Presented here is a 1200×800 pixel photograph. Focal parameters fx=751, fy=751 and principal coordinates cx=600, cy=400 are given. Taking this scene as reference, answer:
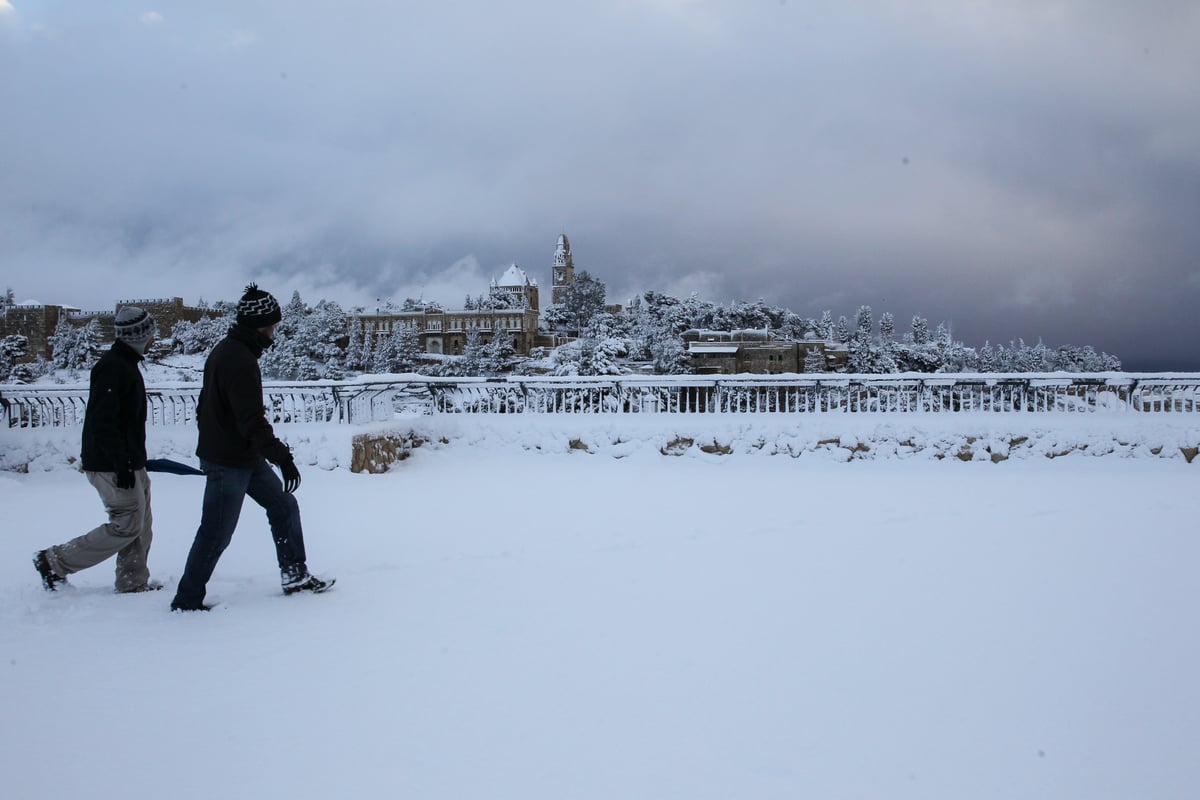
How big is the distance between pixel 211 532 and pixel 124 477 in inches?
26.5

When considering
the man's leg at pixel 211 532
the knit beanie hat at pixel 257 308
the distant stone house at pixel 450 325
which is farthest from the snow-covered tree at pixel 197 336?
the man's leg at pixel 211 532

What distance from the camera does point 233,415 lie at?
3.96m

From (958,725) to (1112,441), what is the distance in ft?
30.3

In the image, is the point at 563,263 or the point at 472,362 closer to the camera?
the point at 472,362

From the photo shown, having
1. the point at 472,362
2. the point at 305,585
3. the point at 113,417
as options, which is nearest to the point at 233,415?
the point at 113,417

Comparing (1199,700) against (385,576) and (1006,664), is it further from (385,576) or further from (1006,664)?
(385,576)

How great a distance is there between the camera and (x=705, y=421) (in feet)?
34.6

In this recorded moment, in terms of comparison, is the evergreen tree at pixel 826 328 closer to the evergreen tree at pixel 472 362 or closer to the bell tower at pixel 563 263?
the evergreen tree at pixel 472 362

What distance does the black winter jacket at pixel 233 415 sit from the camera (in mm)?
3871

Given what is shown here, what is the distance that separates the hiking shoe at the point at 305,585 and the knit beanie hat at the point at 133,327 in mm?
1568

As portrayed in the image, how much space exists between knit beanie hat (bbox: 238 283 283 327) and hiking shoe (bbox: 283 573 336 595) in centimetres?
144

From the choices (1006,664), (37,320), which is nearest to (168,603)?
(1006,664)

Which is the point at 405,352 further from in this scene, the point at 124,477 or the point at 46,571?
the point at 124,477

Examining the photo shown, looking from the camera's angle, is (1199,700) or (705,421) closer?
(1199,700)
